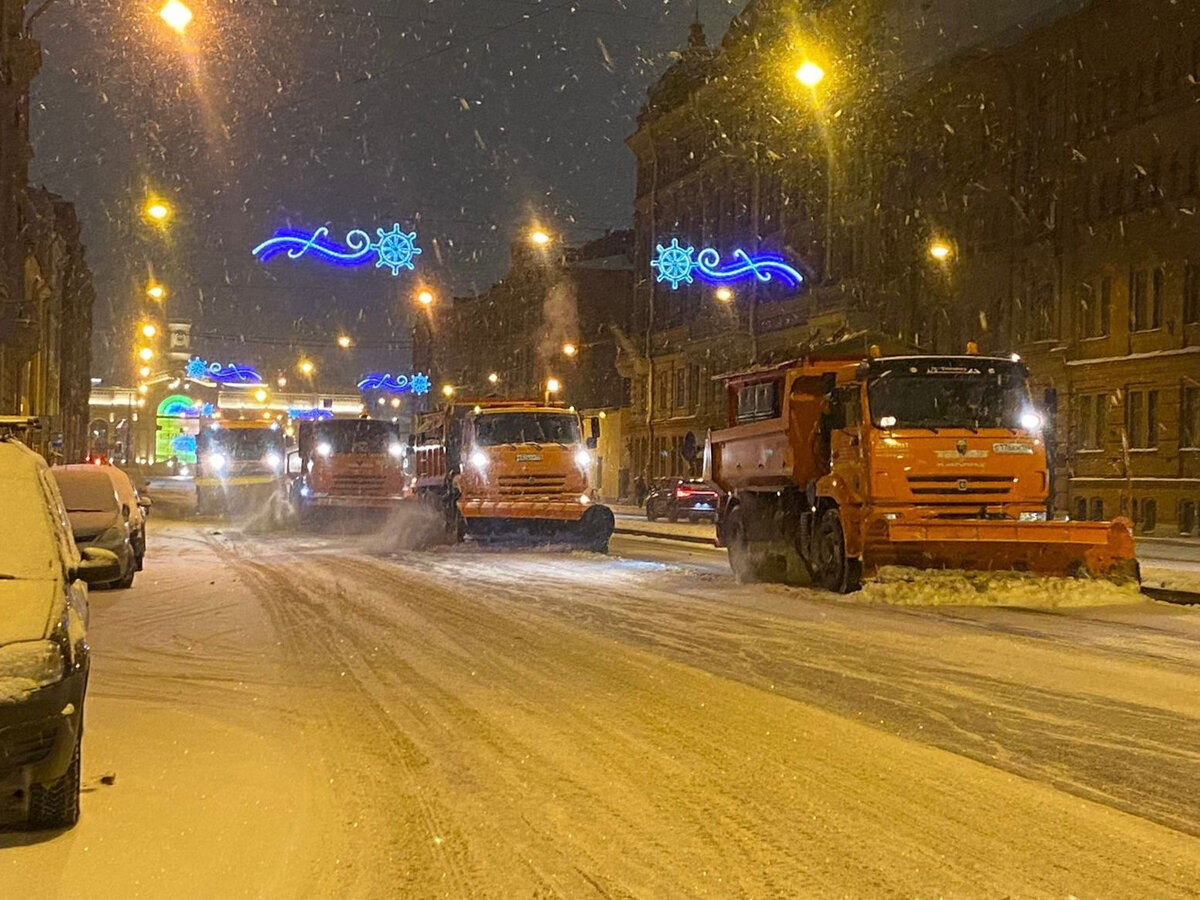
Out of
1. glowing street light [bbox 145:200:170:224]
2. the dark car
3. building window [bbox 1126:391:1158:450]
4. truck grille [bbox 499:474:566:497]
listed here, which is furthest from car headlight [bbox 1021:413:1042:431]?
the dark car

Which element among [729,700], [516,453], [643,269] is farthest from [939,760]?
[643,269]

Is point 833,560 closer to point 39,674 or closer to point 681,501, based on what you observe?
point 39,674

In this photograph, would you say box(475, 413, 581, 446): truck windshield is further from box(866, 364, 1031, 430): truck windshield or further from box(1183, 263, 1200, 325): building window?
box(1183, 263, 1200, 325): building window

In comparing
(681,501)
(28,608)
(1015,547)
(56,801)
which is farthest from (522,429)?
(56,801)

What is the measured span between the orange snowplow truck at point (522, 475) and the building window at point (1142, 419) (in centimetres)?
1850

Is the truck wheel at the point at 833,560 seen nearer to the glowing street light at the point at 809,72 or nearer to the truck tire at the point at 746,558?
the truck tire at the point at 746,558

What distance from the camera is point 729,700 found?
9891 millimetres

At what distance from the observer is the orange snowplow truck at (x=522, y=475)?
1081 inches

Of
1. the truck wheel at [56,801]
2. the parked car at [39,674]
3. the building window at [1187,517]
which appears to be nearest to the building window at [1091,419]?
the building window at [1187,517]

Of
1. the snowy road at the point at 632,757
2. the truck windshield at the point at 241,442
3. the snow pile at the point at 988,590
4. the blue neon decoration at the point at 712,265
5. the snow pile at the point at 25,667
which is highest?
the blue neon decoration at the point at 712,265

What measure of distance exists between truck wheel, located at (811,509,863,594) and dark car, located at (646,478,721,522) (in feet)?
84.6

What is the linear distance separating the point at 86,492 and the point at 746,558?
9216mm

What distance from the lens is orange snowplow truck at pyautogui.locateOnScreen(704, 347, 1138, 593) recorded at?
16859 mm

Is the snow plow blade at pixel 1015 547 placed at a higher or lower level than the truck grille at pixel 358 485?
lower
